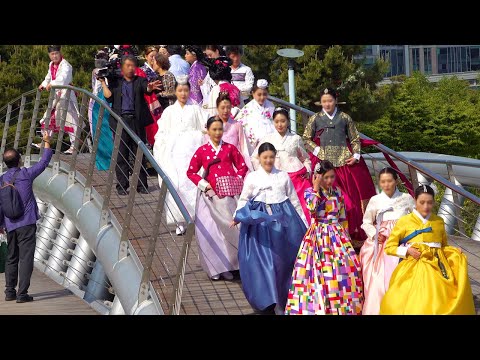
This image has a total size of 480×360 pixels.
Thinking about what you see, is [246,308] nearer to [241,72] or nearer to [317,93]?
[241,72]

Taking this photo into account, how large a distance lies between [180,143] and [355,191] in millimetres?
1945

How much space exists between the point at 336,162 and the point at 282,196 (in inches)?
51.8

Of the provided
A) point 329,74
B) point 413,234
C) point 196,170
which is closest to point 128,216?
point 196,170

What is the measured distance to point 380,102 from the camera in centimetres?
2709

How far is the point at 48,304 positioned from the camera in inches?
422

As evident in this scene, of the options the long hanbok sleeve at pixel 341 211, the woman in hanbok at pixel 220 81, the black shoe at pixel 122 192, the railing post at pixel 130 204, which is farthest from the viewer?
the woman in hanbok at pixel 220 81

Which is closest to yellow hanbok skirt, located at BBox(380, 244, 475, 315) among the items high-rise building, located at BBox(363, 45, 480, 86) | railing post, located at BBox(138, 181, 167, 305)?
railing post, located at BBox(138, 181, 167, 305)

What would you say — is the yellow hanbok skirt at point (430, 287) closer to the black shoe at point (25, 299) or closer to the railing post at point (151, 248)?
the railing post at point (151, 248)

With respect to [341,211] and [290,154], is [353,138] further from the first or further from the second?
[341,211]

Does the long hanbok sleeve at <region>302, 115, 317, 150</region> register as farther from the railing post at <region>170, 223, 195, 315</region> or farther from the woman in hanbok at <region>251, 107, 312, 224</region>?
the railing post at <region>170, 223, 195, 315</region>

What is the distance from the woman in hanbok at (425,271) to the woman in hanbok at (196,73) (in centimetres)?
518

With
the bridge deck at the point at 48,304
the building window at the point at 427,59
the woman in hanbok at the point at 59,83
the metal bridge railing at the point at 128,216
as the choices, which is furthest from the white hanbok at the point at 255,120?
the building window at the point at 427,59

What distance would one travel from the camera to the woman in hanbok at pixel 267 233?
25.7 ft
